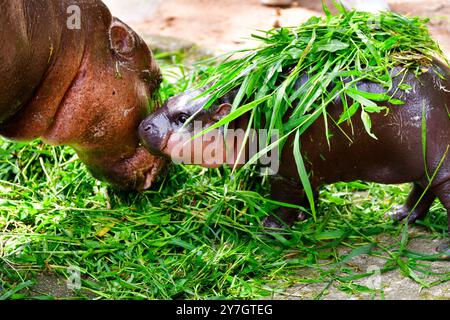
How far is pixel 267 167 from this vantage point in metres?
3.83

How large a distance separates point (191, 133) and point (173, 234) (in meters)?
0.57

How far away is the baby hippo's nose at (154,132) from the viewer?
3.70m

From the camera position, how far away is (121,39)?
3789 millimetres

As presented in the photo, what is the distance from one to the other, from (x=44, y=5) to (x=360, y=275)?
1.87 metres

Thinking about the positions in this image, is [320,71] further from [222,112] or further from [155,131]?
[155,131]

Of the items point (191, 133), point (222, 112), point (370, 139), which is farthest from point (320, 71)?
point (191, 133)

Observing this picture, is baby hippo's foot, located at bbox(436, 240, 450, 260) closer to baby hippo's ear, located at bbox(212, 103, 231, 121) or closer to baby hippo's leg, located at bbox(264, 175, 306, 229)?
baby hippo's leg, located at bbox(264, 175, 306, 229)

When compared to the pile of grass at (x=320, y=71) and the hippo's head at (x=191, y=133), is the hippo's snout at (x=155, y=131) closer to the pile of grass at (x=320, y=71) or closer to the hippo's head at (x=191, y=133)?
the hippo's head at (x=191, y=133)

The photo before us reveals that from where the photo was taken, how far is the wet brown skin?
3342 mm

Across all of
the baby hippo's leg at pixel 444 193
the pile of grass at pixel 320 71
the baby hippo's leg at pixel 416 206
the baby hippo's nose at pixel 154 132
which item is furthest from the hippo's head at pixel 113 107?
the baby hippo's leg at pixel 444 193

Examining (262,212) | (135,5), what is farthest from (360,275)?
(135,5)

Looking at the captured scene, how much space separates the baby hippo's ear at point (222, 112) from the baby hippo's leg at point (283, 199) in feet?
1.43

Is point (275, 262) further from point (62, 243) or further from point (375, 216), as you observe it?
point (62, 243)

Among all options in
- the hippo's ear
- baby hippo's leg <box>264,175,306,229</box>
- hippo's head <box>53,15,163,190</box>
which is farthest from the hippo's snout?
baby hippo's leg <box>264,175,306,229</box>
